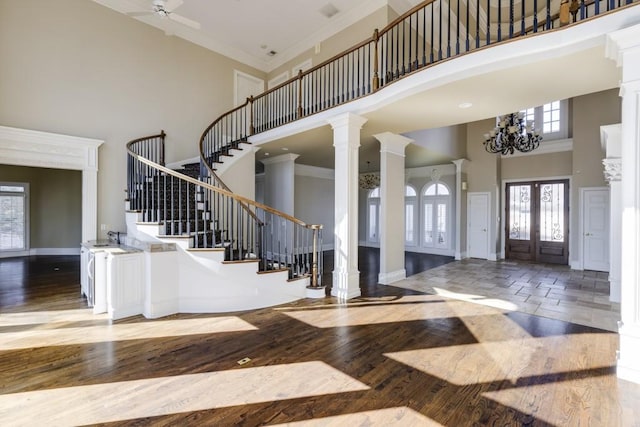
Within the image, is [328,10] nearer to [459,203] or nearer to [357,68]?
[357,68]

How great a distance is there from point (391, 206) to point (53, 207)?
405 inches

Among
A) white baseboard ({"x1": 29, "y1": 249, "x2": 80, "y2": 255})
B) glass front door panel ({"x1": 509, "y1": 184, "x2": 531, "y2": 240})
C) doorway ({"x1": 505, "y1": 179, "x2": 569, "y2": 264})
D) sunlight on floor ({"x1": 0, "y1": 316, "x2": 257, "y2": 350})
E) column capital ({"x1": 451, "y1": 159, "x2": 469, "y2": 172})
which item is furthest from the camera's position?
column capital ({"x1": 451, "y1": 159, "x2": 469, "y2": 172})

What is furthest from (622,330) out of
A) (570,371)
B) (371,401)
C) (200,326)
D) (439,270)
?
(439,270)

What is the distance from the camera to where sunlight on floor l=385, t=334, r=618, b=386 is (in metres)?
2.64

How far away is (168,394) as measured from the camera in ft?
7.55

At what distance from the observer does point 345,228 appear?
5.00 m

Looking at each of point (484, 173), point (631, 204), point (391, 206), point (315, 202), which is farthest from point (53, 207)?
point (484, 173)

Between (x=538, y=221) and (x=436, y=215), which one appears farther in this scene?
(x=436, y=215)

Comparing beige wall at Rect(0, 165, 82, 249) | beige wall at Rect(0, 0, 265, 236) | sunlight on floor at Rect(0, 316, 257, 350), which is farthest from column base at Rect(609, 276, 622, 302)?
beige wall at Rect(0, 165, 82, 249)

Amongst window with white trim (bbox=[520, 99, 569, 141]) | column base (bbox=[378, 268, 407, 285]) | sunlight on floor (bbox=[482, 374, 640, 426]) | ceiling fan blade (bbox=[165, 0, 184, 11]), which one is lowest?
sunlight on floor (bbox=[482, 374, 640, 426])

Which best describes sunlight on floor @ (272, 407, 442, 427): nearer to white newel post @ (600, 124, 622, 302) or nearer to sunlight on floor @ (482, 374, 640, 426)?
sunlight on floor @ (482, 374, 640, 426)

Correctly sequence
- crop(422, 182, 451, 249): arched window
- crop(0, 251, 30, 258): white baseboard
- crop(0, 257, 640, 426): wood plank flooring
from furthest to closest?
crop(422, 182, 451, 249): arched window → crop(0, 251, 30, 258): white baseboard → crop(0, 257, 640, 426): wood plank flooring

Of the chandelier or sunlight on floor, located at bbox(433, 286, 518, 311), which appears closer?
sunlight on floor, located at bbox(433, 286, 518, 311)

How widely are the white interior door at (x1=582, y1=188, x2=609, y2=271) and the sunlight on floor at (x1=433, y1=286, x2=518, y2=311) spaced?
15.1ft
